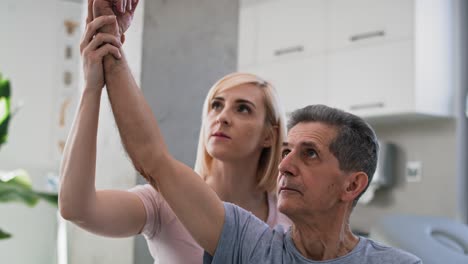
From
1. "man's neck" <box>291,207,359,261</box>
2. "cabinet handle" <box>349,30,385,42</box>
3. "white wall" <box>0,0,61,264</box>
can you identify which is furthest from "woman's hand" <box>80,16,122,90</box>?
"white wall" <box>0,0,61,264</box>

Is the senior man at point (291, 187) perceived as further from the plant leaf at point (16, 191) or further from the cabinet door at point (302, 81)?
the cabinet door at point (302, 81)

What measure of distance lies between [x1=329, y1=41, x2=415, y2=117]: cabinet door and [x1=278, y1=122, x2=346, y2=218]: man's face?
7.69 ft

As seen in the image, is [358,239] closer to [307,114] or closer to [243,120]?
[307,114]

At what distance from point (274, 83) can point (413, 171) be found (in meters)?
0.97

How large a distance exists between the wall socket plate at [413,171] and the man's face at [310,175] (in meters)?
2.66

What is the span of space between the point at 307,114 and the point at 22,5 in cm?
396

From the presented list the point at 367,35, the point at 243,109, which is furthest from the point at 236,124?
the point at 367,35

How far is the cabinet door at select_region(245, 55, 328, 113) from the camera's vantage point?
4195 mm

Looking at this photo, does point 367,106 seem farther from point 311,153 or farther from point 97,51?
point 97,51

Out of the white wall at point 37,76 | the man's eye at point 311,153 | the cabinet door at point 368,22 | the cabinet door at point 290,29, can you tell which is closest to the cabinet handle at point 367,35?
the cabinet door at point 368,22

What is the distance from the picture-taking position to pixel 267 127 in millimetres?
1963

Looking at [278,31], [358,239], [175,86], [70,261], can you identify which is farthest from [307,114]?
[278,31]

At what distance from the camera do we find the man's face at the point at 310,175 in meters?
1.38

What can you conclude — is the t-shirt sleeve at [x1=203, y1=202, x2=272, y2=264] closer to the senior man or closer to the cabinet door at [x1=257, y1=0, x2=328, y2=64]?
the senior man
